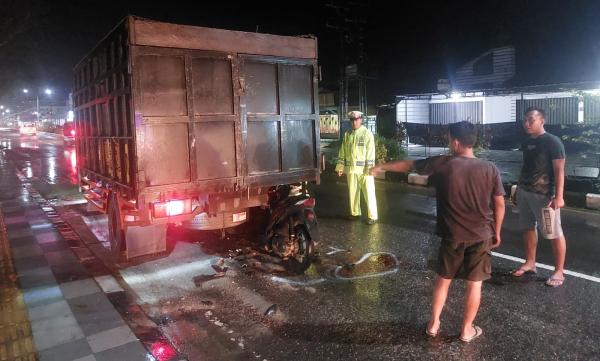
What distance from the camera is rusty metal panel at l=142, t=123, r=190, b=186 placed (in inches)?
197

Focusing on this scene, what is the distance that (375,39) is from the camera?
29.9 m

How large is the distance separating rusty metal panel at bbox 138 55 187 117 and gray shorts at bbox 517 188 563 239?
3.74m

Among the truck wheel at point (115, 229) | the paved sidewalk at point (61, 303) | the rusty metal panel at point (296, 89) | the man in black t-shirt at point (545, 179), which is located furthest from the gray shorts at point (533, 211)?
the truck wheel at point (115, 229)

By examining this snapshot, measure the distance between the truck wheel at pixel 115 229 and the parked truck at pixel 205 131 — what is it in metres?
0.02

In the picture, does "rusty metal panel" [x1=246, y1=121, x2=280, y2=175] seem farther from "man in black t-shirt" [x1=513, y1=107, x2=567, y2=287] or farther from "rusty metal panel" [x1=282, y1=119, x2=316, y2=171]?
"man in black t-shirt" [x1=513, y1=107, x2=567, y2=287]

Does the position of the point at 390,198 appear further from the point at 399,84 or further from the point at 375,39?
the point at 375,39

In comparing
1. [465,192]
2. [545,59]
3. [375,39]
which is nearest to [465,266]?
[465,192]

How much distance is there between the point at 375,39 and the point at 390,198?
21684mm

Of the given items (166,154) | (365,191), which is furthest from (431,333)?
(365,191)

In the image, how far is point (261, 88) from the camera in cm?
569

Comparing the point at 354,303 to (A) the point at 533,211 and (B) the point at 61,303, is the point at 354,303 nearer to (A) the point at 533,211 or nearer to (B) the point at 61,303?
(A) the point at 533,211

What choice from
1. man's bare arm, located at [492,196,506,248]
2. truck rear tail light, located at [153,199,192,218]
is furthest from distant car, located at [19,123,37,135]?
man's bare arm, located at [492,196,506,248]

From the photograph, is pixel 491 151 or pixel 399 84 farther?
pixel 399 84

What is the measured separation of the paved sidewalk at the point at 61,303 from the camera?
3.89 metres
